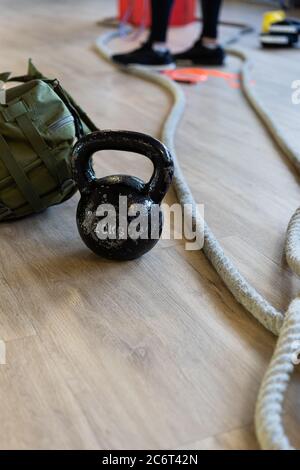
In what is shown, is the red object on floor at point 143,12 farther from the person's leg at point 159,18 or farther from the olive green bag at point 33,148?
the olive green bag at point 33,148

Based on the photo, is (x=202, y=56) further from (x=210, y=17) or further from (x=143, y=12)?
(x=143, y=12)

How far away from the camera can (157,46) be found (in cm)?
251

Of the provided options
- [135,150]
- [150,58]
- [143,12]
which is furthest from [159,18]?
[135,150]

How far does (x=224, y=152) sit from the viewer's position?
168 centimetres

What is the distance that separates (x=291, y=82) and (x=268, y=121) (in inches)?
23.1

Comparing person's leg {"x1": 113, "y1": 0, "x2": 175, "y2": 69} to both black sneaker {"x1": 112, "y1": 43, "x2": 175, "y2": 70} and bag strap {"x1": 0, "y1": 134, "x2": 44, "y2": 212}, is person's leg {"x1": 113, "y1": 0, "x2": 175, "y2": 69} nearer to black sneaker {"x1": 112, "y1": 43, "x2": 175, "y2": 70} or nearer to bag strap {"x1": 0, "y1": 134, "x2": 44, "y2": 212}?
black sneaker {"x1": 112, "y1": 43, "x2": 175, "y2": 70}

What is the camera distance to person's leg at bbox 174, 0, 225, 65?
255cm

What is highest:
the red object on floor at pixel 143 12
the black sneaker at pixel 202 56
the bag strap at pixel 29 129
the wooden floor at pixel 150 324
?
the bag strap at pixel 29 129

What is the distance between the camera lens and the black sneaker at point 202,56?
258 cm

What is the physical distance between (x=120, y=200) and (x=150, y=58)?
1.53 metres

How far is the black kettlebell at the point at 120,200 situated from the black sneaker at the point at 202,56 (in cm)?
161

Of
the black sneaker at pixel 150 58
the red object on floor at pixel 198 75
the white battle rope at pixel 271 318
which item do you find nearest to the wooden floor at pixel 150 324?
the white battle rope at pixel 271 318

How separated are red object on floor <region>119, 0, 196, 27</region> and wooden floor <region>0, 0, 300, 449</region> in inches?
84.6

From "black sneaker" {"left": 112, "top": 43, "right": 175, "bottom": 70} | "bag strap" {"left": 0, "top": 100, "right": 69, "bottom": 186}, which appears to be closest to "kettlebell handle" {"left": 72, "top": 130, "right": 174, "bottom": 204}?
"bag strap" {"left": 0, "top": 100, "right": 69, "bottom": 186}
